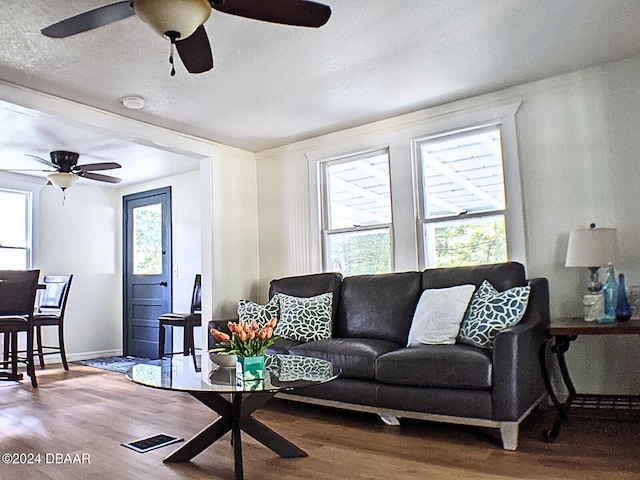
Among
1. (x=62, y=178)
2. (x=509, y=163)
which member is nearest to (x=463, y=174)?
(x=509, y=163)

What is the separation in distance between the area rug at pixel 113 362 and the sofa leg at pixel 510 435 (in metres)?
4.24

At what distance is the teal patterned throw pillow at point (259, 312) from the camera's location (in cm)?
410

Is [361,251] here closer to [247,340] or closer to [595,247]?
[595,247]

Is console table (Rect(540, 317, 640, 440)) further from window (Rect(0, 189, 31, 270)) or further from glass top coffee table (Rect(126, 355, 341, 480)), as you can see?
window (Rect(0, 189, 31, 270))

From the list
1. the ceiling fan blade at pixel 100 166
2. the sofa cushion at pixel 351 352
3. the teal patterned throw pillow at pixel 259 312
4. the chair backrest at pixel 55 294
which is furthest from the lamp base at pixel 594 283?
the chair backrest at pixel 55 294

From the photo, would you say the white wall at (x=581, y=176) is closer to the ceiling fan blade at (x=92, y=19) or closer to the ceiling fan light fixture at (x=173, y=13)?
the ceiling fan light fixture at (x=173, y=13)

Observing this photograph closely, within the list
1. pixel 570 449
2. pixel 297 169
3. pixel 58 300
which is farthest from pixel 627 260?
pixel 58 300

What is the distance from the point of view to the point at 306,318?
3904 mm

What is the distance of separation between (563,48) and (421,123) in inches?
50.1

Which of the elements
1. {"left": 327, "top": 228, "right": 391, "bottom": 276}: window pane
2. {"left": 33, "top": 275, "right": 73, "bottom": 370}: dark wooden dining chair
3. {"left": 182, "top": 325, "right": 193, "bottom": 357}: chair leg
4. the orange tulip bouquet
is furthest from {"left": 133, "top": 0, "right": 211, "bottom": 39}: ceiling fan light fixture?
{"left": 33, "top": 275, "right": 73, "bottom": 370}: dark wooden dining chair

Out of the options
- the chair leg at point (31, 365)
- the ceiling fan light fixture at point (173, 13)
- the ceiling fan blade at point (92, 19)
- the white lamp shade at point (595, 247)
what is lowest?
the chair leg at point (31, 365)

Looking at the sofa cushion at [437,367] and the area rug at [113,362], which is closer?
the sofa cushion at [437,367]

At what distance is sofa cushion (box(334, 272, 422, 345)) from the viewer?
12.2 ft

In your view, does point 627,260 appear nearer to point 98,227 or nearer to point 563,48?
point 563,48
